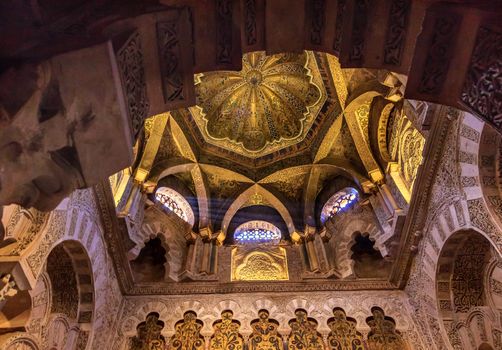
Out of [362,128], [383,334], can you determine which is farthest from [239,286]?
[362,128]

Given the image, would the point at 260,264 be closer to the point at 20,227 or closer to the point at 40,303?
the point at 40,303

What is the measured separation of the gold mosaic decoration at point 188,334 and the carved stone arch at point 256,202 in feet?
8.00

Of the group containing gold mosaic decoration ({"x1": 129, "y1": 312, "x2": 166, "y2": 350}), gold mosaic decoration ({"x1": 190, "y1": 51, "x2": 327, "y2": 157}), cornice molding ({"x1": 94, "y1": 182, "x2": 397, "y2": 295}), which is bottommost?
gold mosaic decoration ({"x1": 129, "y1": 312, "x2": 166, "y2": 350})

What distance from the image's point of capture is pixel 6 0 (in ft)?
8.30

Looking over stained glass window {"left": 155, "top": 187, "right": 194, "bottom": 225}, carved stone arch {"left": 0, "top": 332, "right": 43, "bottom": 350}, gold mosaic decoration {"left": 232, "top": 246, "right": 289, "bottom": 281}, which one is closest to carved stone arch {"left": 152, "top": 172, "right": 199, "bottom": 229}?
stained glass window {"left": 155, "top": 187, "right": 194, "bottom": 225}

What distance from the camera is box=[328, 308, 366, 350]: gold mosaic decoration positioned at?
6.78 meters

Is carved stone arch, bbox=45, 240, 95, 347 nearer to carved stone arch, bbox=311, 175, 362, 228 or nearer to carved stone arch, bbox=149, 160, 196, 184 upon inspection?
carved stone arch, bbox=149, 160, 196, 184

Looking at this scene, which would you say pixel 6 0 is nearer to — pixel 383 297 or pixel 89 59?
pixel 89 59

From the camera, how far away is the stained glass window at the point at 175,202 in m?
8.97

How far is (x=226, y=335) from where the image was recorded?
6883 mm

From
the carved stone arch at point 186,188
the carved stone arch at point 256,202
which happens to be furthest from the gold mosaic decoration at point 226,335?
the carved stone arch at point 186,188

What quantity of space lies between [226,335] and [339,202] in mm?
4205

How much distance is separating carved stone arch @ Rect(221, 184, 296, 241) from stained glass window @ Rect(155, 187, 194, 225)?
902 mm

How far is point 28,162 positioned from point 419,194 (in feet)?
19.7
